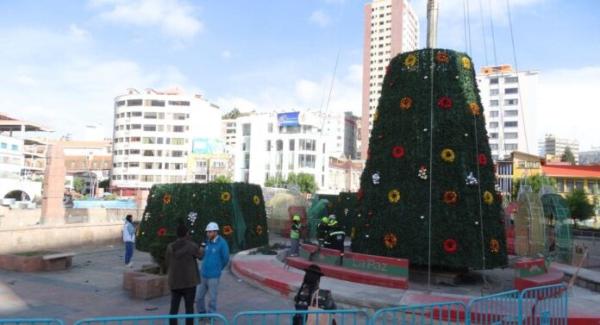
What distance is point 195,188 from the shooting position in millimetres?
16906

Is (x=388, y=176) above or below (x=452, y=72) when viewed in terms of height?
below

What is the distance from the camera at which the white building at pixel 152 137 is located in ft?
299

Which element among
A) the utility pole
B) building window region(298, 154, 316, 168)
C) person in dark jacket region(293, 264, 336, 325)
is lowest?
person in dark jacket region(293, 264, 336, 325)

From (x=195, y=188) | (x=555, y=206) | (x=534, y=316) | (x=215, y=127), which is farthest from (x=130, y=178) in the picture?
(x=534, y=316)

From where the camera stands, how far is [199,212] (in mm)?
16609

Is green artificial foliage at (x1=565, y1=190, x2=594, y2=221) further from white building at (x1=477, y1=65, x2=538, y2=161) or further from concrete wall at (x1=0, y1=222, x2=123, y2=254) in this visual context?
white building at (x1=477, y1=65, x2=538, y2=161)

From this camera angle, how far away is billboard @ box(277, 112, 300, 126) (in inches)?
3302

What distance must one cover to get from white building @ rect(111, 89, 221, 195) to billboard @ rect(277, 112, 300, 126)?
1528 cm

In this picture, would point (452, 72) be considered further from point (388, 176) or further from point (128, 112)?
point (128, 112)

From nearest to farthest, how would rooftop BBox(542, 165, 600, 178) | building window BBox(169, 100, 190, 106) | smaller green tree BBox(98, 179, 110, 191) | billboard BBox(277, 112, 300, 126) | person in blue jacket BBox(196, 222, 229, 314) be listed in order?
person in blue jacket BBox(196, 222, 229, 314) < rooftop BBox(542, 165, 600, 178) < billboard BBox(277, 112, 300, 126) < building window BBox(169, 100, 190, 106) < smaller green tree BBox(98, 179, 110, 191)

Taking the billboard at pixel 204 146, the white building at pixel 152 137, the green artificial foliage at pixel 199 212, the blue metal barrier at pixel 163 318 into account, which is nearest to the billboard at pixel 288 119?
the billboard at pixel 204 146

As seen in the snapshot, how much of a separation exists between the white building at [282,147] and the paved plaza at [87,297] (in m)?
69.2

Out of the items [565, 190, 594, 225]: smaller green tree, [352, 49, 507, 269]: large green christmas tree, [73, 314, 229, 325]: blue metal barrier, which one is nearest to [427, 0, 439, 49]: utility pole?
[352, 49, 507, 269]: large green christmas tree

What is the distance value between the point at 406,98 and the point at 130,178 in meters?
86.1
